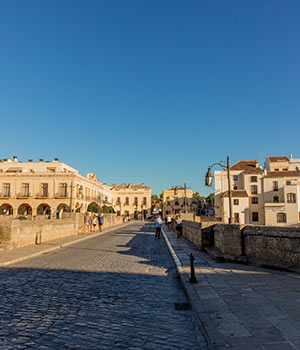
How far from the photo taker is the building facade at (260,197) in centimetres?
5347

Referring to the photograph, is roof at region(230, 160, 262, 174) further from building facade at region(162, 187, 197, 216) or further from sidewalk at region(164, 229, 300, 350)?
sidewalk at region(164, 229, 300, 350)

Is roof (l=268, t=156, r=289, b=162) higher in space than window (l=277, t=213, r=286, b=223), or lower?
higher

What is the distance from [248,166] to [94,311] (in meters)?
60.8

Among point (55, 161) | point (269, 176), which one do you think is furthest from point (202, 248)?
point (55, 161)

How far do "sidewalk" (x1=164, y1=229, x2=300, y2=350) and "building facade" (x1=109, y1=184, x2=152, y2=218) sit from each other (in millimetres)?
78344

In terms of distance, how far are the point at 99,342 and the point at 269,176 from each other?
5753 cm

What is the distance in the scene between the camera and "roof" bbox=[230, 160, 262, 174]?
58625 millimetres

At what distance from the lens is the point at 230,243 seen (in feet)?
30.7

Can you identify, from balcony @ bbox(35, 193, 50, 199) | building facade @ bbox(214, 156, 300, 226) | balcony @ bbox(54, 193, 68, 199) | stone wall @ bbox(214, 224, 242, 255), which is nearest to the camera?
stone wall @ bbox(214, 224, 242, 255)

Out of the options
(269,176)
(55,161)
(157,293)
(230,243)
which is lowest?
(157,293)

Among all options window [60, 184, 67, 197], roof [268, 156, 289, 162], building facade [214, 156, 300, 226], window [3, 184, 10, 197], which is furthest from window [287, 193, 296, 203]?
window [3, 184, 10, 197]

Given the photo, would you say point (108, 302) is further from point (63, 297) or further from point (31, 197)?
point (31, 197)

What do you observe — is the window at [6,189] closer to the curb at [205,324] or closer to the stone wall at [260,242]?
the stone wall at [260,242]

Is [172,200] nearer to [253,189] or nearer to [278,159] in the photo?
[278,159]
